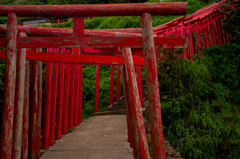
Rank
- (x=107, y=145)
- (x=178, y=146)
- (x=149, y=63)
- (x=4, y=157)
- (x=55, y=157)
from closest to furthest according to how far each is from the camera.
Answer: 1. (x=4, y=157)
2. (x=149, y=63)
3. (x=55, y=157)
4. (x=107, y=145)
5. (x=178, y=146)

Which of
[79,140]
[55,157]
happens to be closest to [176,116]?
[79,140]

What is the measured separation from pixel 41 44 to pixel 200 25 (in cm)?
677

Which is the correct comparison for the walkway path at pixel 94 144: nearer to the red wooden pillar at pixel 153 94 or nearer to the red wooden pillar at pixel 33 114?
the red wooden pillar at pixel 33 114

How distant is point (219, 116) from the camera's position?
413 centimetres

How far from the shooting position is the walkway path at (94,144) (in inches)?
115

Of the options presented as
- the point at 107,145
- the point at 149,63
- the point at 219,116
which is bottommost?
the point at 107,145

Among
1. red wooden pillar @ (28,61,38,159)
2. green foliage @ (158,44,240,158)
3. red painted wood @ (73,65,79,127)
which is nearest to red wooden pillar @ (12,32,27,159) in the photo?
red wooden pillar @ (28,61,38,159)

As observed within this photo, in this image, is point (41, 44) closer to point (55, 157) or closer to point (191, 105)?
point (55, 157)

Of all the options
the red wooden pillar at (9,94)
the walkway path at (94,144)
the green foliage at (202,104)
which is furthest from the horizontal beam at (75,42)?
the green foliage at (202,104)

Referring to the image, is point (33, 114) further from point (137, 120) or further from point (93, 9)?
point (93, 9)

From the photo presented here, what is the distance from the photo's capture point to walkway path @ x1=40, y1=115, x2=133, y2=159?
2931 mm

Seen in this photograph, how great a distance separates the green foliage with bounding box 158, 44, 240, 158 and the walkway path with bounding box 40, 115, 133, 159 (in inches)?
44.9

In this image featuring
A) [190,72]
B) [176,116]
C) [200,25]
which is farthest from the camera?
[200,25]

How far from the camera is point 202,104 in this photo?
4.28 meters
